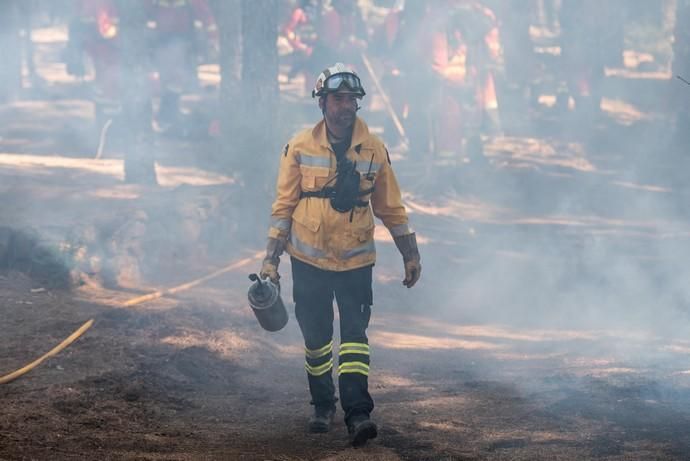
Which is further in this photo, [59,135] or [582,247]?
[59,135]

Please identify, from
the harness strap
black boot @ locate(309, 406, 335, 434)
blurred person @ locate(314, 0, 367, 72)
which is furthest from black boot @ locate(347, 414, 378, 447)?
blurred person @ locate(314, 0, 367, 72)

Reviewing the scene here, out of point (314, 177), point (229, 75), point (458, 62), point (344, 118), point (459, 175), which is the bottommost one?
point (459, 175)

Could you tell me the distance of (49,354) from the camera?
274 inches

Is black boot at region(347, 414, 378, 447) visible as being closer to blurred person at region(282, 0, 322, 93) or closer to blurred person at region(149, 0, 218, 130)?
blurred person at region(149, 0, 218, 130)

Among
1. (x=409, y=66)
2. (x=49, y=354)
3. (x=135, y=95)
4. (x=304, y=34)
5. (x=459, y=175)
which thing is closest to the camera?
(x=49, y=354)

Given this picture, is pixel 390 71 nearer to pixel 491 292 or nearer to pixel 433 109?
pixel 433 109

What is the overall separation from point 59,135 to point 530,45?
1040cm

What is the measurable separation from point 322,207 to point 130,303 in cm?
357

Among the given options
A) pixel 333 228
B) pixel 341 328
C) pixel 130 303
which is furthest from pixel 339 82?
pixel 130 303

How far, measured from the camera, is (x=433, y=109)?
1586 centimetres

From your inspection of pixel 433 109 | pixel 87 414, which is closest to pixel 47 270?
pixel 87 414

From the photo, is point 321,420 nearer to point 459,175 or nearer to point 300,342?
point 300,342

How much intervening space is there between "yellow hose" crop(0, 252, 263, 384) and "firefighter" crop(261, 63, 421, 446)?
1.85 m

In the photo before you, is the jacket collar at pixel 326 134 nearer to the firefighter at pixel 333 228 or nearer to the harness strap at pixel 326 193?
the firefighter at pixel 333 228
